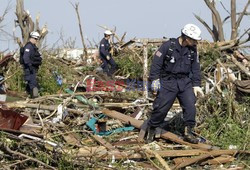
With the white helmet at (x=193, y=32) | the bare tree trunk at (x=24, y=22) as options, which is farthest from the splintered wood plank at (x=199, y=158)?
the bare tree trunk at (x=24, y=22)

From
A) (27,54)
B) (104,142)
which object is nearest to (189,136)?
(104,142)

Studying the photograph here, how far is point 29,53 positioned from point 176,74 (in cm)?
429

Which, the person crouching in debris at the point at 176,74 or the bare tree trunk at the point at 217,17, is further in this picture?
the bare tree trunk at the point at 217,17

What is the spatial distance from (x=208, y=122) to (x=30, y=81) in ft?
13.9

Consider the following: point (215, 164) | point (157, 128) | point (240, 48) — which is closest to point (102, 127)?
point (157, 128)

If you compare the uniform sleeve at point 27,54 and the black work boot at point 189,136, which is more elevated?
the uniform sleeve at point 27,54

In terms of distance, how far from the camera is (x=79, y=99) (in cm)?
953

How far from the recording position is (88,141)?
24.6 ft

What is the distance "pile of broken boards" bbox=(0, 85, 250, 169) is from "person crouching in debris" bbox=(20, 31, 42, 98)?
4.10 feet

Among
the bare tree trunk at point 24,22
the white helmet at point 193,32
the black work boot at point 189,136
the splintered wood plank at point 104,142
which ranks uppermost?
the bare tree trunk at point 24,22

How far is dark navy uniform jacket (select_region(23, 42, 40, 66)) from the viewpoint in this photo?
1045 cm

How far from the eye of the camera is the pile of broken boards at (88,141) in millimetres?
6211

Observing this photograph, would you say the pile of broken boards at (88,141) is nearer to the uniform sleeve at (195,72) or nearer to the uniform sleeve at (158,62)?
the uniform sleeve at (195,72)

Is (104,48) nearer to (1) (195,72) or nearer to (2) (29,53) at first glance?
(2) (29,53)
